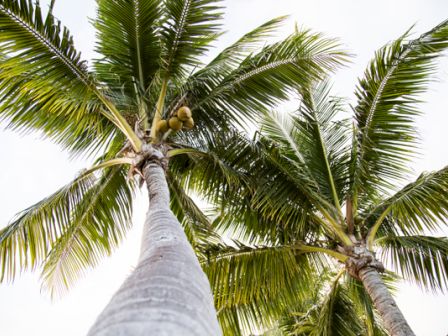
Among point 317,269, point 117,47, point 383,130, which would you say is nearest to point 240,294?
point 317,269

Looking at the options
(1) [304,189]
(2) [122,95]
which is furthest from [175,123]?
(1) [304,189]

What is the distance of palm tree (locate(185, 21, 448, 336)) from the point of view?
16.4 ft

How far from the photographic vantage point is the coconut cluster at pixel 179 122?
153 inches

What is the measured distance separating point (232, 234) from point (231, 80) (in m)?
2.24

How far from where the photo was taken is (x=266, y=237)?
5.61 metres

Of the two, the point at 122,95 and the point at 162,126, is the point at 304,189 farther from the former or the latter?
the point at 122,95

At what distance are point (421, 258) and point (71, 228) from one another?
4640 mm

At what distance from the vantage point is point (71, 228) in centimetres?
497

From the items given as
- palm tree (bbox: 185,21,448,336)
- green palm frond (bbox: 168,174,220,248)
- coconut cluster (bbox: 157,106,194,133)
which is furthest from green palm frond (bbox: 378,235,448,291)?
coconut cluster (bbox: 157,106,194,133)

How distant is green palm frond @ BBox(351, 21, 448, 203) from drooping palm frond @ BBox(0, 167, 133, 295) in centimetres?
328

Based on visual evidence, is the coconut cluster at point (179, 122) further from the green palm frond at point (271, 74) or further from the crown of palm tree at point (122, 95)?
the green palm frond at point (271, 74)

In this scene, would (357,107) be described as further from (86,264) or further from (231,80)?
(86,264)

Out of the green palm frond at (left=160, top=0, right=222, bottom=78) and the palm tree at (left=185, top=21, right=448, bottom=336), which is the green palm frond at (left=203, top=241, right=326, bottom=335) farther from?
the green palm frond at (left=160, top=0, right=222, bottom=78)

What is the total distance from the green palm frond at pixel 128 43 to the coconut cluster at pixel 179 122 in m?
0.88
